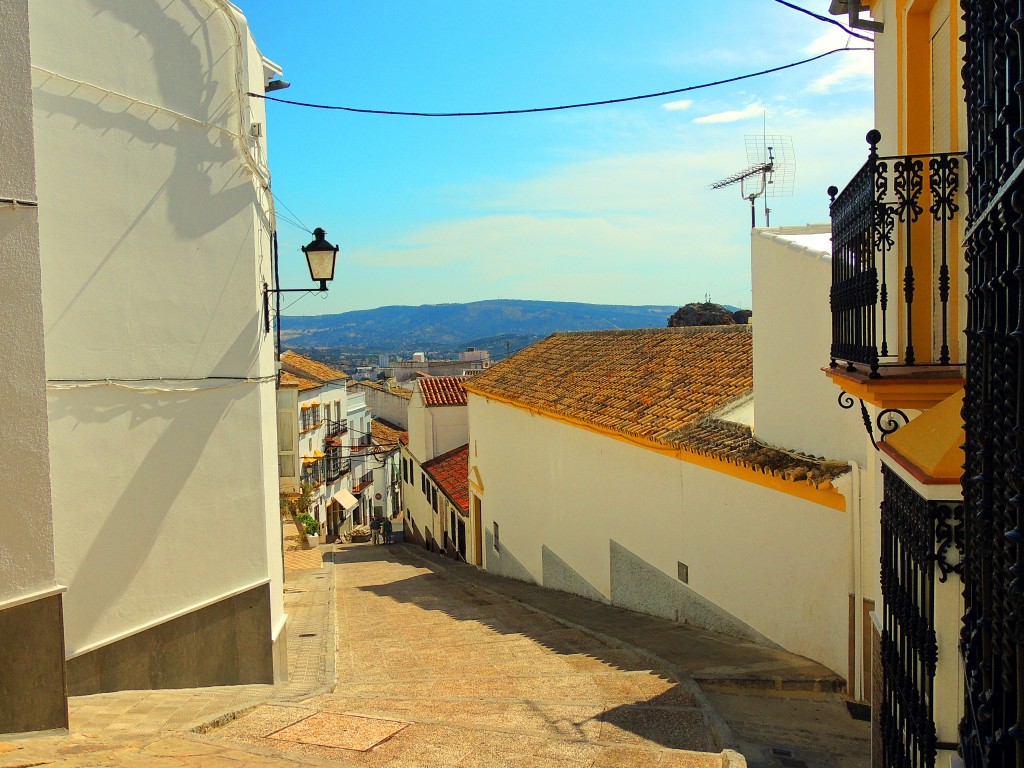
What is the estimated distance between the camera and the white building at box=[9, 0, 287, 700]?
247 inches

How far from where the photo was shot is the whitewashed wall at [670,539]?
8047 millimetres

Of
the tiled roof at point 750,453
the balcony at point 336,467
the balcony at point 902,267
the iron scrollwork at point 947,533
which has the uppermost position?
the balcony at point 902,267

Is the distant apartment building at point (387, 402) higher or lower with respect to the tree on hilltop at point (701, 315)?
lower

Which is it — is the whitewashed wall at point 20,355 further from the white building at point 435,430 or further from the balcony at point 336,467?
the balcony at point 336,467

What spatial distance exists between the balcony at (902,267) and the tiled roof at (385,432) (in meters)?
36.0

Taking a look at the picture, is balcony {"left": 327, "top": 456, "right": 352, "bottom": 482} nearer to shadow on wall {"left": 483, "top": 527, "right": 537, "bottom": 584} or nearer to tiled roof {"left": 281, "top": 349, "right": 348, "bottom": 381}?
tiled roof {"left": 281, "top": 349, "right": 348, "bottom": 381}

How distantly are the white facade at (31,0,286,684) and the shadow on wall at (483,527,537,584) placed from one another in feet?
31.8

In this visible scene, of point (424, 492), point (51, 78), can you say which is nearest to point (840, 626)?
point (51, 78)

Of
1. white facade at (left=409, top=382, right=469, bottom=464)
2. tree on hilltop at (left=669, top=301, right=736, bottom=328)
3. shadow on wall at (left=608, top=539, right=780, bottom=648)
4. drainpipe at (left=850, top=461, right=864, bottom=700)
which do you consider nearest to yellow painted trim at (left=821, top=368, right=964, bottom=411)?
drainpipe at (left=850, top=461, right=864, bottom=700)

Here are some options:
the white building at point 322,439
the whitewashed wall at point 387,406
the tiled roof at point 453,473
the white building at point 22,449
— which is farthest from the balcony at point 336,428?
the white building at point 22,449

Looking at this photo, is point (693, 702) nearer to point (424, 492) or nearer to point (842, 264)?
point (842, 264)

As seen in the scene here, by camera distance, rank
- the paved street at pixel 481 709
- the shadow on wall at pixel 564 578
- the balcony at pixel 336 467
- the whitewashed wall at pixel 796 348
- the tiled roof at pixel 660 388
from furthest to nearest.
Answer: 1. the balcony at pixel 336 467
2. the shadow on wall at pixel 564 578
3. the tiled roof at pixel 660 388
4. the whitewashed wall at pixel 796 348
5. the paved street at pixel 481 709

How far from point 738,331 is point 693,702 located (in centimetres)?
807

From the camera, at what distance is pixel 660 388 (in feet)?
42.2
